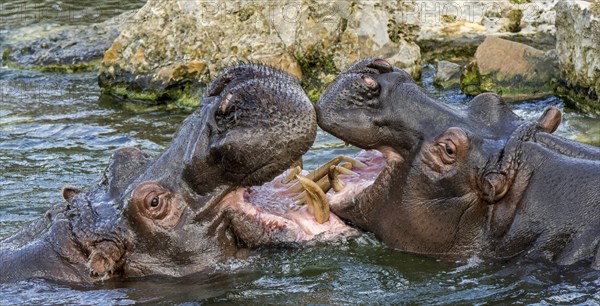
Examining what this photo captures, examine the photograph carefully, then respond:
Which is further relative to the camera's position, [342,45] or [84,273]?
[342,45]

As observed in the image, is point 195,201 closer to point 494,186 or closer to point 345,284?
point 345,284

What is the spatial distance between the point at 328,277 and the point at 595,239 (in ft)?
5.05

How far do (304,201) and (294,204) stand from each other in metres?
0.07

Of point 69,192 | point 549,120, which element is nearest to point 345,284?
point 549,120

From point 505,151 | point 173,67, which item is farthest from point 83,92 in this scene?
point 505,151

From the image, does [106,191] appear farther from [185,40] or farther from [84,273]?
[185,40]

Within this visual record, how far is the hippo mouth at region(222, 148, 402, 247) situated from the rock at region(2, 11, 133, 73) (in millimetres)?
8832

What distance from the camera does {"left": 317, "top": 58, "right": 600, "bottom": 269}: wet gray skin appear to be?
5.84 meters

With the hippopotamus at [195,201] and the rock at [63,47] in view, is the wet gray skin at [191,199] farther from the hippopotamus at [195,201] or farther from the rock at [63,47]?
the rock at [63,47]

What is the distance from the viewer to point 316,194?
6.20 metres

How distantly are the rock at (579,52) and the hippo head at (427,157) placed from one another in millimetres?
4438

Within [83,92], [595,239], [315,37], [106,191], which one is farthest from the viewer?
[83,92]

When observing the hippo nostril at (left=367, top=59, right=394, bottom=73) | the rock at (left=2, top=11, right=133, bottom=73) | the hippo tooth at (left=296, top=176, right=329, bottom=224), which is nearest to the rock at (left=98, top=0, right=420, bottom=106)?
the rock at (left=2, top=11, right=133, bottom=73)

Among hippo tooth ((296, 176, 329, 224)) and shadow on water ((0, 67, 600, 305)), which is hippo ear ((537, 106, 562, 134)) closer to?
shadow on water ((0, 67, 600, 305))
